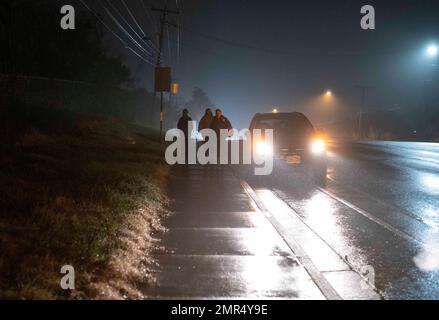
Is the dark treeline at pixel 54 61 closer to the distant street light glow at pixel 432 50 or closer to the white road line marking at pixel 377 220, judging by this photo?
the white road line marking at pixel 377 220

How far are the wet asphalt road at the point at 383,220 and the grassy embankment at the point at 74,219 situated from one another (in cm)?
278

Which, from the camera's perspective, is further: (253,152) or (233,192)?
(253,152)

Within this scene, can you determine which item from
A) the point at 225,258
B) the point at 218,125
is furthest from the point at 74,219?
the point at 218,125

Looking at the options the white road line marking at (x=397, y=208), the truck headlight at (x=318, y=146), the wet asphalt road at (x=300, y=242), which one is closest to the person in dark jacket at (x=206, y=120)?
the wet asphalt road at (x=300, y=242)

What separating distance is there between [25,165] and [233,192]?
186 inches

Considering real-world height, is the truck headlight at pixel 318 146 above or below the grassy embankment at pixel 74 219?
above

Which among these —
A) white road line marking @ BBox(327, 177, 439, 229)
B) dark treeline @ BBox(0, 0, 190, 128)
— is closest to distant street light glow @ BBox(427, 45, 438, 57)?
dark treeline @ BBox(0, 0, 190, 128)

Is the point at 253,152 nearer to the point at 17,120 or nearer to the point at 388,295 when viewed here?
the point at 17,120

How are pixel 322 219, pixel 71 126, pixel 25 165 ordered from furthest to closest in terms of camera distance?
1. pixel 71 126
2. pixel 25 165
3. pixel 322 219

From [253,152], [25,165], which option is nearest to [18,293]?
[25,165]

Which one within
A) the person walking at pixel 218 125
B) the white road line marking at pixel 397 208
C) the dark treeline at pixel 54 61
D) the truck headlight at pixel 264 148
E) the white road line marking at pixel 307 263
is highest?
A: the dark treeline at pixel 54 61

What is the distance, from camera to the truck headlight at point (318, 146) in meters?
14.1

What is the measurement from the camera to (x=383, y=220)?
850cm

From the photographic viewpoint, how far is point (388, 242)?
704cm
